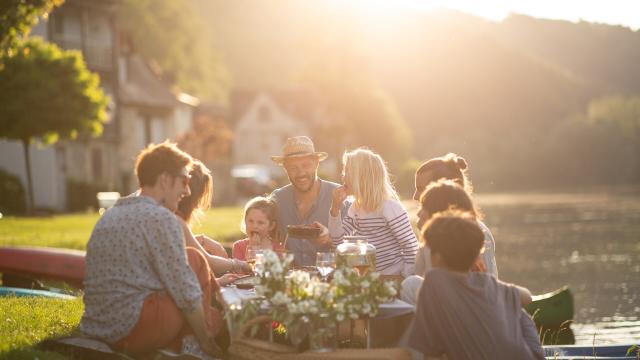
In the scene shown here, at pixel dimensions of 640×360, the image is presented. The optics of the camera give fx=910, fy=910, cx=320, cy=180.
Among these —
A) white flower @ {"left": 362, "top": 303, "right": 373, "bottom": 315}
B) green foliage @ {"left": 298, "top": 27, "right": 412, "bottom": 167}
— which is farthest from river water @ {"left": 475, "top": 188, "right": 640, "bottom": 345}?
green foliage @ {"left": 298, "top": 27, "right": 412, "bottom": 167}

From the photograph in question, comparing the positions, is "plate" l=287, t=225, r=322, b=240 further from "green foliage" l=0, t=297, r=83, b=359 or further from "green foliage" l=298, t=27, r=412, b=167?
"green foliage" l=298, t=27, r=412, b=167

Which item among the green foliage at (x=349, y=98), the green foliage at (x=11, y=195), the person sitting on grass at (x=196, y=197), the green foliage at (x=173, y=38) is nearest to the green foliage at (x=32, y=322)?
the person sitting on grass at (x=196, y=197)

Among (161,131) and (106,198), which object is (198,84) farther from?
(106,198)

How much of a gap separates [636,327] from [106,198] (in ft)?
85.2

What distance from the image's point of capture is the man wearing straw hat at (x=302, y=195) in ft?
33.0

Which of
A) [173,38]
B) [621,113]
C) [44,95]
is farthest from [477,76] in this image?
[44,95]

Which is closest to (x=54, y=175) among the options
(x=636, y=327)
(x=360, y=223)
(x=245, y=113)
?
(x=636, y=327)

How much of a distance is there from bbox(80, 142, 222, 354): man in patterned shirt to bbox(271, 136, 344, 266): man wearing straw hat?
3.06m

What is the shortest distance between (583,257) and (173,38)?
2095 inches

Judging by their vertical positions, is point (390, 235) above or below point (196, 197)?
below

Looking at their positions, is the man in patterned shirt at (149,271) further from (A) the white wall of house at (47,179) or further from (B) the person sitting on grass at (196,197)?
(A) the white wall of house at (47,179)

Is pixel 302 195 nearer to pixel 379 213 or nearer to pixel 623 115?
pixel 379 213

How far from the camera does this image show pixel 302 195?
10.3m

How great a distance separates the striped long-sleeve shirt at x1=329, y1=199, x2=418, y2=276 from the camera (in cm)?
847
